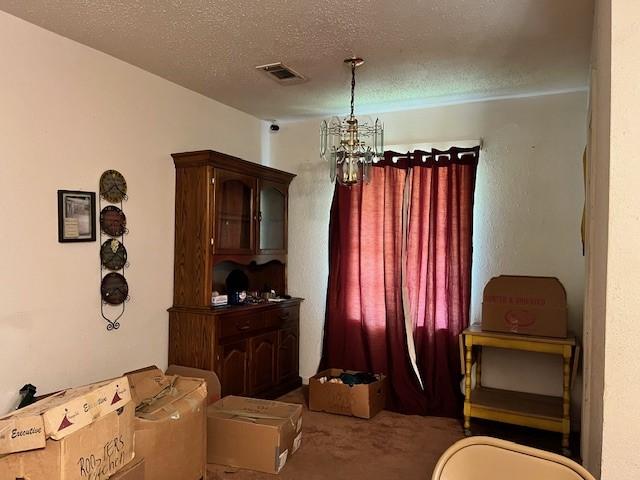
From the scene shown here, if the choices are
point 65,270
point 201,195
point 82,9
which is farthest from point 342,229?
point 82,9

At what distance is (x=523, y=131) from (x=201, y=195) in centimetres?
248

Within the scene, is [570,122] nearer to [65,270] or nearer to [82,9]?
[82,9]

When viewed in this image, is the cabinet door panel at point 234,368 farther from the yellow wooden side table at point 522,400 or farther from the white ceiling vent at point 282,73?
the white ceiling vent at point 282,73

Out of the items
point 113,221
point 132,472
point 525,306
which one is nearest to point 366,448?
point 525,306

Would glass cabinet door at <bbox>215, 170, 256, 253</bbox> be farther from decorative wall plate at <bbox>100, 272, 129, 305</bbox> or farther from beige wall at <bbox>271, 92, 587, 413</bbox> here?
beige wall at <bbox>271, 92, 587, 413</bbox>

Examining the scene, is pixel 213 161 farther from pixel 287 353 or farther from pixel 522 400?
pixel 522 400

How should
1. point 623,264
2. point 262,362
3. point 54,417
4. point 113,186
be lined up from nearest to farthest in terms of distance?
point 623,264, point 54,417, point 113,186, point 262,362

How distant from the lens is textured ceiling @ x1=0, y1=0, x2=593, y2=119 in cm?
235

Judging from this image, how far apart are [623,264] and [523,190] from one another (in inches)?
94.0

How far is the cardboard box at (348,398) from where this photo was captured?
3574mm

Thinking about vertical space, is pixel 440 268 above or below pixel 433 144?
below

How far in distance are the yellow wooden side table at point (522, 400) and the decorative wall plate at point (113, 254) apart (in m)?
2.38

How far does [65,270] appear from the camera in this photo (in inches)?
107

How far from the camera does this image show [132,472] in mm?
2031
